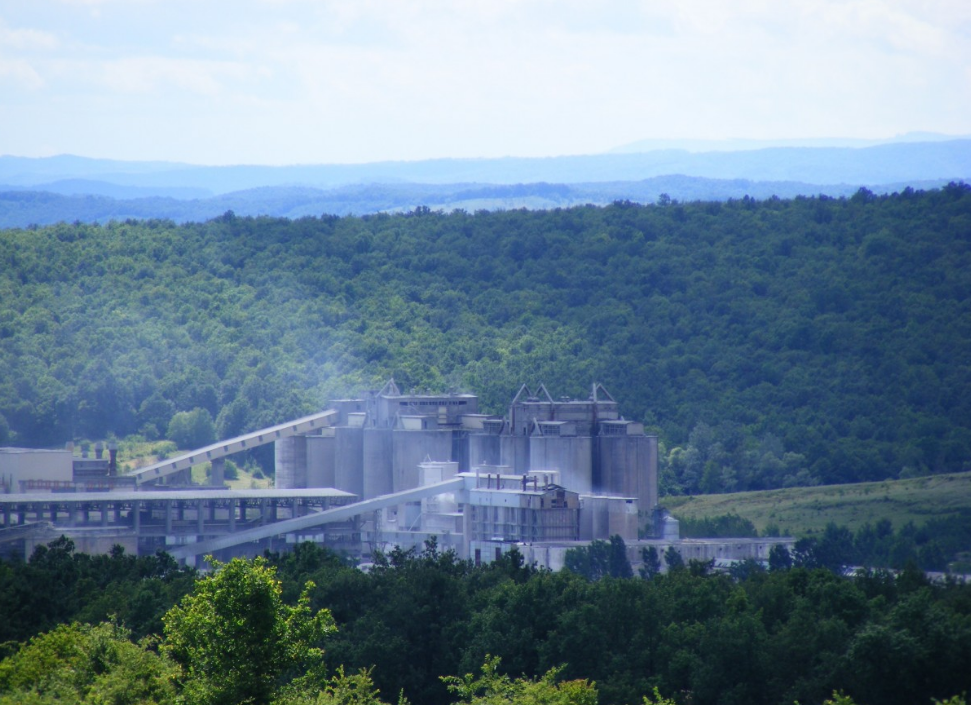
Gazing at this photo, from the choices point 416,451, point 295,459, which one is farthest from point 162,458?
point 416,451

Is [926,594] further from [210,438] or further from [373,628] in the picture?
[210,438]

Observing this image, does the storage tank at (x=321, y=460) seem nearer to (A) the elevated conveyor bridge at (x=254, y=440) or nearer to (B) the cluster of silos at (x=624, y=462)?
(A) the elevated conveyor bridge at (x=254, y=440)

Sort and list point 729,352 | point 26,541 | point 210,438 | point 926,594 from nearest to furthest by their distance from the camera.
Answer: point 926,594, point 26,541, point 210,438, point 729,352

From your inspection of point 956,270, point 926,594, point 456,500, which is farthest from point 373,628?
point 956,270

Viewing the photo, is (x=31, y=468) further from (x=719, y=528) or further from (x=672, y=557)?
(x=672, y=557)

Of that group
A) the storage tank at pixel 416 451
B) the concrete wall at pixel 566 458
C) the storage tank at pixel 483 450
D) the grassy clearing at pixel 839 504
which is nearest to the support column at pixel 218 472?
the storage tank at pixel 416 451

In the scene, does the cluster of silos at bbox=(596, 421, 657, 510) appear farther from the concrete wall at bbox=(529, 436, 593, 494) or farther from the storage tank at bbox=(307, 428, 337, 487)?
the storage tank at bbox=(307, 428, 337, 487)

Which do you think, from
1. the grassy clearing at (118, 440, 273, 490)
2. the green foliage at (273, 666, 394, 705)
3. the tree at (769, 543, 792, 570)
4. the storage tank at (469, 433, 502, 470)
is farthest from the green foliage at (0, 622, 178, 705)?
the grassy clearing at (118, 440, 273, 490)
